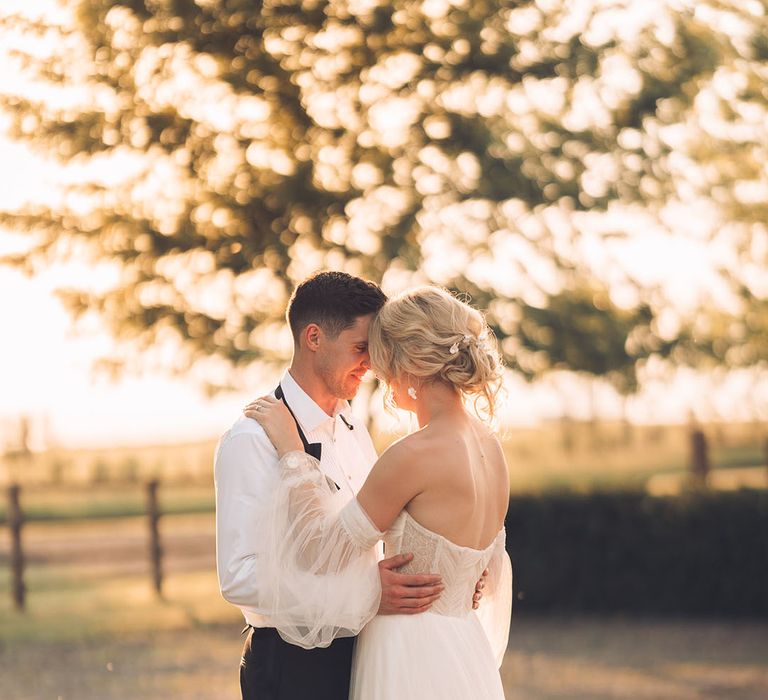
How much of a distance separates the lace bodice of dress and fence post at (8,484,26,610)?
523 inches

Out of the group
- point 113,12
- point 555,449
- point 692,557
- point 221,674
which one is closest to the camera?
point 221,674

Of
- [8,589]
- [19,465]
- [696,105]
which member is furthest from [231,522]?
[19,465]

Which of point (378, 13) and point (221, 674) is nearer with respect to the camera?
point (221, 674)

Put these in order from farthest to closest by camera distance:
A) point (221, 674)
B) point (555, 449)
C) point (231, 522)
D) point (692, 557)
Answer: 1. point (555, 449)
2. point (692, 557)
3. point (221, 674)
4. point (231, 522)

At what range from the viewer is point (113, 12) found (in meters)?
14.2

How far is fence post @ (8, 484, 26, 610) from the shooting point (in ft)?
53.7

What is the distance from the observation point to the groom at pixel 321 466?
388 centimetres

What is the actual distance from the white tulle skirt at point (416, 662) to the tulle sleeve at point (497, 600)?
375 mm

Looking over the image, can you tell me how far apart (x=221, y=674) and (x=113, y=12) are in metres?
7.55

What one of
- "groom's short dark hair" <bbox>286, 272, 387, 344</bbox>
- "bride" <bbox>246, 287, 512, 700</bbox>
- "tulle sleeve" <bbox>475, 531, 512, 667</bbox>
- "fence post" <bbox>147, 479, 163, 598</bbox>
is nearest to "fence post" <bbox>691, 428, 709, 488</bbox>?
"fence post" <bbox>147, 479, 163, 598</bbox>

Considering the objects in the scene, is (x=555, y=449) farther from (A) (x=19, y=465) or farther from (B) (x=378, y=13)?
(B) (x=378, y=13)

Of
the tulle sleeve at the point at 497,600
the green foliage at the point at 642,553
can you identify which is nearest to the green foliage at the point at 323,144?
the green foliage at the point at 642,553

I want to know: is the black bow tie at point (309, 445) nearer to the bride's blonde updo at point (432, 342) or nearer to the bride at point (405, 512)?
the bride at point (405, 512)

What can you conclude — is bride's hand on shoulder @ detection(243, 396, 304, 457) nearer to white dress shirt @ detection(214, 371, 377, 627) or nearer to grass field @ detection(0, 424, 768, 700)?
white dress shirt @ detection(214, 371, 377, 627)
